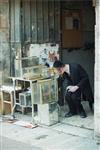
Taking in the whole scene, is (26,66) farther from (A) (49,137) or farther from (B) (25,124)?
(A) (49,137)

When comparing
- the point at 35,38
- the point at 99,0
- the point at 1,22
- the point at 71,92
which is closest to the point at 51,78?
the point at 71,92

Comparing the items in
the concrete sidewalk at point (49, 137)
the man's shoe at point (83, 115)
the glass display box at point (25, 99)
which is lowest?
the concrete sidewalk at point (49, 137)

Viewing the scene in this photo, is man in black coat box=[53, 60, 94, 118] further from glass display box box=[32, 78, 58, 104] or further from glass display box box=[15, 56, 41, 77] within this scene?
glass display box box=[15, 56, 41, 77]

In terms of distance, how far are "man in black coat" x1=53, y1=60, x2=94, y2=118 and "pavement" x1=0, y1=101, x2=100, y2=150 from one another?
8.4 inches

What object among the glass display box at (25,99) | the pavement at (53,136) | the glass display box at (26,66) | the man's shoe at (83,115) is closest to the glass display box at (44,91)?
the glass display box at (25,99)

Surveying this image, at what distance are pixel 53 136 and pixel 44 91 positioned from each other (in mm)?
1179

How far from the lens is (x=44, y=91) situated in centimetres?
805

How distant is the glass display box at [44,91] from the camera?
7965 millimetres

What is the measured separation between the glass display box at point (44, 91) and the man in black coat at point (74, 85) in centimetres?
28

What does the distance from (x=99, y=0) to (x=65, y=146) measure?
8.25 ft

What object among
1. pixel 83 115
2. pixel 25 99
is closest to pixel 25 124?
pixel 25 99

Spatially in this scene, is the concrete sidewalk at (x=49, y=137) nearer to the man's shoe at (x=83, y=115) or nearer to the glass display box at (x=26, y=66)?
the man's shoe at (x=83, y=115)

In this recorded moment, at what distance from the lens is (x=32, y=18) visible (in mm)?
9047

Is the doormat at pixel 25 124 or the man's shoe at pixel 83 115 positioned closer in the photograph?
the doormat at pixel 25 124
